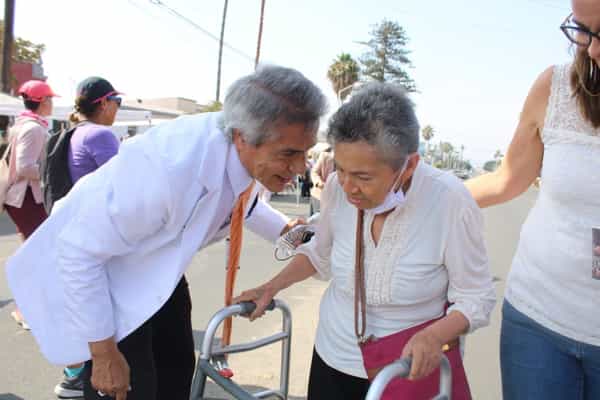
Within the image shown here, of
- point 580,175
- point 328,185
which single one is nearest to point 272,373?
point 328,185

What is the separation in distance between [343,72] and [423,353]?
36.6 m

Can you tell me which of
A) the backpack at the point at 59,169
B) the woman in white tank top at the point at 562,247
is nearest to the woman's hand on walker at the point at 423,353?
→ the woman in white tank top at the point at 562,247

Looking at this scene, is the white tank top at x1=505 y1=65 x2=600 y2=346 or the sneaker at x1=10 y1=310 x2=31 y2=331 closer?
the white tank top at x1=505 y1=65 x2=600 y2=346

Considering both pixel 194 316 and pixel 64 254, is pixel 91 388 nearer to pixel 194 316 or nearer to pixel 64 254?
pixel 64 254

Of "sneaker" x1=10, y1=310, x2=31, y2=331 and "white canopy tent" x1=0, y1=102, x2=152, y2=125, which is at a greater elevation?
"white canopy tent" x1=0, y1=102, x2=152, y2=125

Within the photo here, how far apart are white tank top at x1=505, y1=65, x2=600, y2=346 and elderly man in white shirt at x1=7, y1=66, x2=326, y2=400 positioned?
748 millimetres

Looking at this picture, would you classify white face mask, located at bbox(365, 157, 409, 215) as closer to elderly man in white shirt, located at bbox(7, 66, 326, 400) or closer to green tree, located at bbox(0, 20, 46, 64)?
elderly man in white shirt, located at bbox(7, 66, 326, 400)

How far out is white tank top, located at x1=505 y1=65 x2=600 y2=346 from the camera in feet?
4.76

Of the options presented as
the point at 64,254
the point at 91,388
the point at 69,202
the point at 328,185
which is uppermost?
the point at 328,185

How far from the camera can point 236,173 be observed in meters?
1.80

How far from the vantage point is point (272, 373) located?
11.0 feet

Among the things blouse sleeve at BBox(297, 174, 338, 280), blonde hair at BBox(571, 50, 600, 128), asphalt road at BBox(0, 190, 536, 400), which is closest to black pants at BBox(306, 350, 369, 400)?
blouse sleeve at BBox(297, 174, 338, 280)

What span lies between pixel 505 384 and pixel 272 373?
188 centimetres

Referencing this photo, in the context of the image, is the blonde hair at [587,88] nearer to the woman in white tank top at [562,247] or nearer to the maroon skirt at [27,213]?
the woman in white tank top at [562,247]
